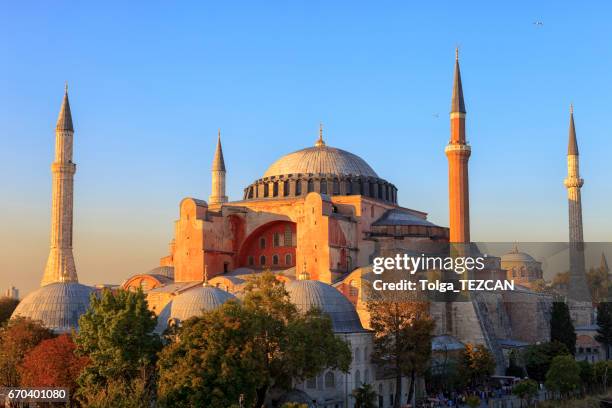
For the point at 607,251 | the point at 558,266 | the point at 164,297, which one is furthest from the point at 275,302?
the point at 607,251

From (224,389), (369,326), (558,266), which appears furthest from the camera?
(558,266)

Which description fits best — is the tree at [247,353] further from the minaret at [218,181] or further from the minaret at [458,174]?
the minaret at [218,181]

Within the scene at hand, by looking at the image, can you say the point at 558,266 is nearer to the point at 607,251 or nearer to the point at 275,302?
the point at 607,251

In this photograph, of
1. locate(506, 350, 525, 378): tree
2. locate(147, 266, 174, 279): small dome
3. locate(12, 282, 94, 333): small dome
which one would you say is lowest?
locate(506, 350, 525, 378): tree

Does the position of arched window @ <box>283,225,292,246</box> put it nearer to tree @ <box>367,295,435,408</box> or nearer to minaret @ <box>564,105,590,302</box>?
tree @ <box>367,295,435,408</box>

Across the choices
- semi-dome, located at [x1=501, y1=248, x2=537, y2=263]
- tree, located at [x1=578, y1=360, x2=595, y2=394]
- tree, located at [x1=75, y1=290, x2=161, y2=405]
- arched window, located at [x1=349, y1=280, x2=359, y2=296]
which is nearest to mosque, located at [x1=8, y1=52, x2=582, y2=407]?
arched window, located at [x1=349, y1=280, x2=359, y2=296]

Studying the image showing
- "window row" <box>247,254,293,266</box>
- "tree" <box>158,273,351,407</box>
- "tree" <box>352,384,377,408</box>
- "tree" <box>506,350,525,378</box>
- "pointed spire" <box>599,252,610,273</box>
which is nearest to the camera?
"tree" <box>158,273,351,407</box>
